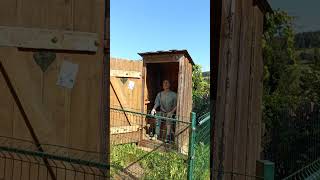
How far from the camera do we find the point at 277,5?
11703 millimetres

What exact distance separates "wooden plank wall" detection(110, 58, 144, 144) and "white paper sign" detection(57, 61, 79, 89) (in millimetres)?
8843

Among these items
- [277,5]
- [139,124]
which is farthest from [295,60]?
[139,124]

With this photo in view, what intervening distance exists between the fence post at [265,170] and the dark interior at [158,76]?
40.3 feet

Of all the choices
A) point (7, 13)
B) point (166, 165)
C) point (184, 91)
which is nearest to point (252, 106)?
point (7, 13)

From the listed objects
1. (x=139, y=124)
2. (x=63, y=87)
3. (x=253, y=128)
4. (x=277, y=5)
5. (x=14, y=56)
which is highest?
(x=277, y=5)

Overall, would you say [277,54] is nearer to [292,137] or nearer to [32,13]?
[292,137]

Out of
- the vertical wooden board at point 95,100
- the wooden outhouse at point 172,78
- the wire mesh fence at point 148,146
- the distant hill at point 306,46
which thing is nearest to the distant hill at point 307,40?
the distant hill at point 306,46

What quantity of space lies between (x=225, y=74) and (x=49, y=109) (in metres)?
1.41

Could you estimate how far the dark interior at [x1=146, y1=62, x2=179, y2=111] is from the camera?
1567 centimetres

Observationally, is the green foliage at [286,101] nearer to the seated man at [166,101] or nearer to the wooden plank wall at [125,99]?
the wooden plank wall at [125,99]

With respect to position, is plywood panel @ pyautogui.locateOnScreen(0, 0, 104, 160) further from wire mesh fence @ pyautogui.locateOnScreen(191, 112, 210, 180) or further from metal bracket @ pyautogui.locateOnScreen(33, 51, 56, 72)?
wire mesh fence @ pyautogui.locateOnScreen(191, 112, 210, 180)

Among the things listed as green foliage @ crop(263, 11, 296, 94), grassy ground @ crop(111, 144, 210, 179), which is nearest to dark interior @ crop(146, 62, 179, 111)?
grassy ground @ crop(111, 144, 210, 179)

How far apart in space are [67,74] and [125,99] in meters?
10.8

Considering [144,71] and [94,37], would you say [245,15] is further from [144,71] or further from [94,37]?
[144,71]
